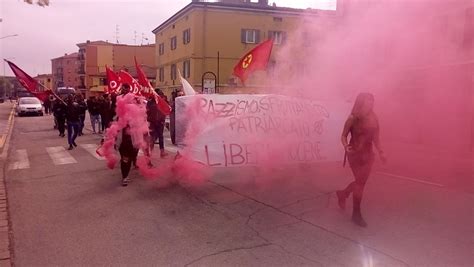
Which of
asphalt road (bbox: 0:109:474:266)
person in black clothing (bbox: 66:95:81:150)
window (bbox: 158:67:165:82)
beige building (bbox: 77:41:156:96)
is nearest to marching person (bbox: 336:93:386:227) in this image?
asphalt road (bbox: 0:109:474:266)

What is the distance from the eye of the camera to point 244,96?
7715mm

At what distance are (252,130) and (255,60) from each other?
2.77m

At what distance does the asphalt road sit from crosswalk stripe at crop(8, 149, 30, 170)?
1594 millimetres

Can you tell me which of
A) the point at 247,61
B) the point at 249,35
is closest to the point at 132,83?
the point at 247,61

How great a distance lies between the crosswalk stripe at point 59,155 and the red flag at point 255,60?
4426mm

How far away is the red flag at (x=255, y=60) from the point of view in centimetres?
972

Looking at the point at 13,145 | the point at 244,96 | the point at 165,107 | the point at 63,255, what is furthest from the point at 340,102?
the point at 13,145

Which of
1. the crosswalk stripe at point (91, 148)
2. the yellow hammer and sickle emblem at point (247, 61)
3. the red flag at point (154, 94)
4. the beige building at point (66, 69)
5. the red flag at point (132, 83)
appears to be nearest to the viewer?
the red flag at point (154, 94)

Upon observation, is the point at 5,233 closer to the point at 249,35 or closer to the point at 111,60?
the point at 249,35

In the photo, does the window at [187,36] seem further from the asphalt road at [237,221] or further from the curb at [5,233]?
the curb at [5,233]

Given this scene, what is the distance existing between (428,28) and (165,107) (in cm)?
560

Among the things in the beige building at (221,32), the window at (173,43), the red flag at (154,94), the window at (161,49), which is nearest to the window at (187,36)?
the beige building at (221,32)

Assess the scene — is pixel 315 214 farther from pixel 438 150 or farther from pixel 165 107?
pixel 438 150

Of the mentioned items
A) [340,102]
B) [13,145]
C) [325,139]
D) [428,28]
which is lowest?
[13,145]
